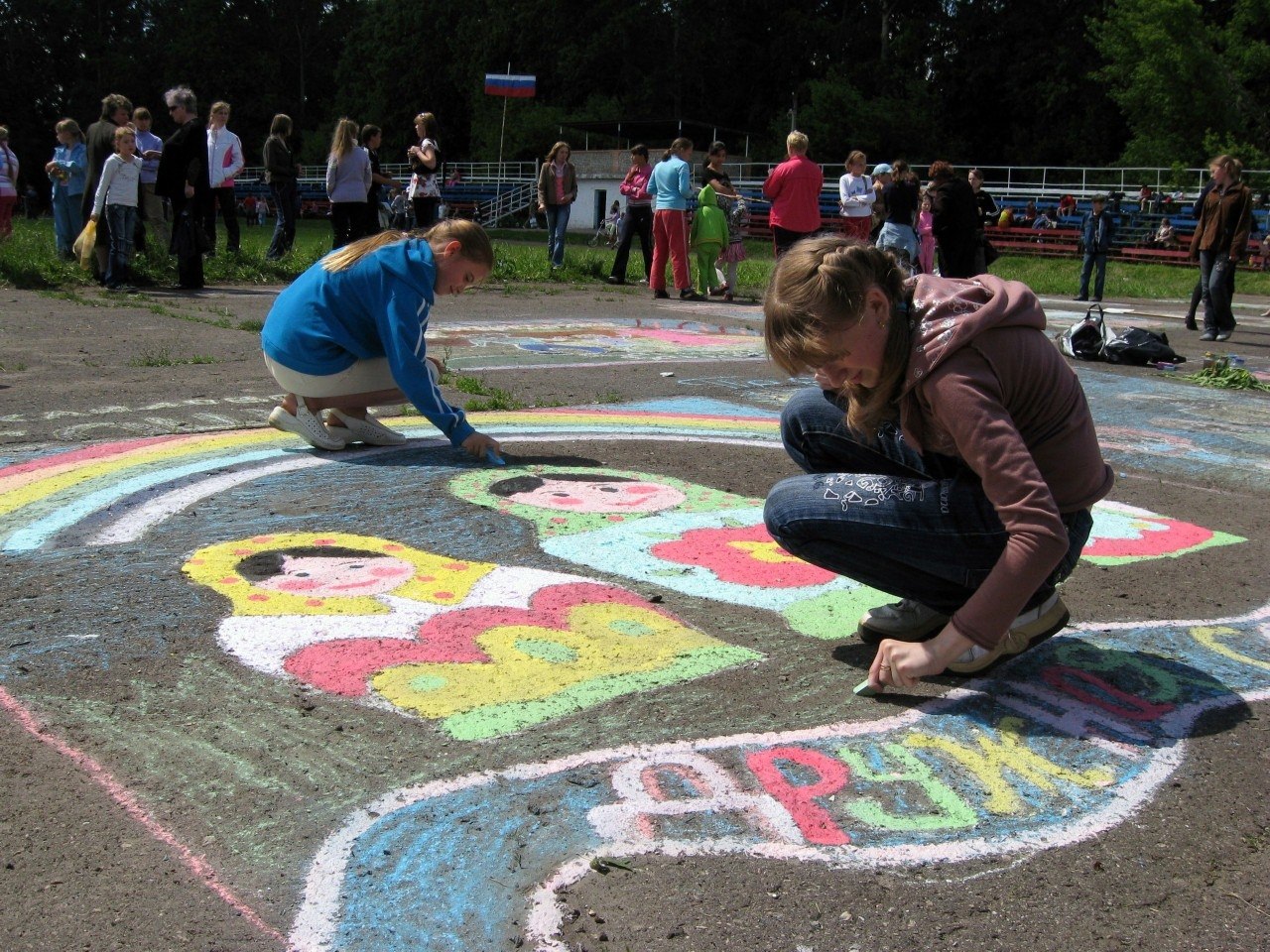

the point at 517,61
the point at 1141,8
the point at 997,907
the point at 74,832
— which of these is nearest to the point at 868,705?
the point at 997,907

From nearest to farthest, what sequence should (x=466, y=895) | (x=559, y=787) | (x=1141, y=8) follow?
(x=466, y=895) → (x=559, y=787) → (x=1141, y=8)

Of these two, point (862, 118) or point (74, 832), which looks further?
point (862, 118)

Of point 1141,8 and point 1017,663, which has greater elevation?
point 1141,8

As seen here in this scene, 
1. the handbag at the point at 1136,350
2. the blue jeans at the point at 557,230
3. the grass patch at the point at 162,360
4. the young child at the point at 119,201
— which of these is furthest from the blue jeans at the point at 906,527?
the blue jeans at the point at 557,230

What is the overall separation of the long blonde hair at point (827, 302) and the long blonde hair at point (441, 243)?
2343 mm

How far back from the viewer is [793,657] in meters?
3.01

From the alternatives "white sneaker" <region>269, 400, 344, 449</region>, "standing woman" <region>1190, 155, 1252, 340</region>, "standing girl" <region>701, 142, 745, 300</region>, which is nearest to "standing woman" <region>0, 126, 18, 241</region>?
"standing girl" <region>701, 142, 745, 300</region>

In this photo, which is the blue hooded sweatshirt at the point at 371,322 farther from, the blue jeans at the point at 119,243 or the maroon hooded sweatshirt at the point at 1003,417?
the blue jeans at the point at 119,243

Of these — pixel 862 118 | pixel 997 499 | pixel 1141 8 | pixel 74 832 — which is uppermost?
pixel 1141 8

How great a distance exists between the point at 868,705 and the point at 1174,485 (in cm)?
300

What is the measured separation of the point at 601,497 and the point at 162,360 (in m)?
4.09

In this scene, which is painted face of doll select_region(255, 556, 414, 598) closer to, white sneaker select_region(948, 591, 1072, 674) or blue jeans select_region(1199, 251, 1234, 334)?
white sneaker select_region(948, 591, 1072, 674)

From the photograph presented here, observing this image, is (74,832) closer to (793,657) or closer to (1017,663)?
(793,657)

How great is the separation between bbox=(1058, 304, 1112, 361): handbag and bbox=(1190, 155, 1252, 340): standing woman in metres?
2.60
